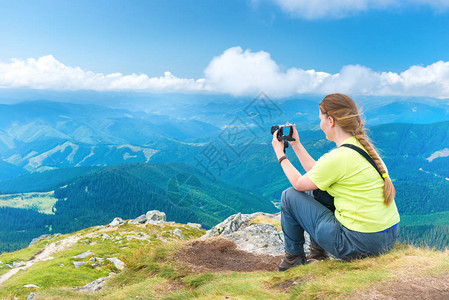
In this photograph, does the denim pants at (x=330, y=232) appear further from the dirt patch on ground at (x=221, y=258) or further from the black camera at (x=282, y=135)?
the dirt patch on ground at (x=221, y=258)

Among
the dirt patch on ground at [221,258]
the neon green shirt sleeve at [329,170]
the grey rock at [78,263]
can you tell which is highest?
the neon green shirt sleeve at [329,170]

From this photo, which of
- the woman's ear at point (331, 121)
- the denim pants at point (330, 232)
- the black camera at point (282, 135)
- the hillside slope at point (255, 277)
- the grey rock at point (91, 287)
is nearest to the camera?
the hillside slope at point (255, 277)

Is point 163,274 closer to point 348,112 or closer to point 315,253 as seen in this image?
point 315,253

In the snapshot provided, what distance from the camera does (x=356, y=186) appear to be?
532 cm

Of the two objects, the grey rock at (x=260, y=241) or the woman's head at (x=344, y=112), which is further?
the grey rock at (x=260, y=241)

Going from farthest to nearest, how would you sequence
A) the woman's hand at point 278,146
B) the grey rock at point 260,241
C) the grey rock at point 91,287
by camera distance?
the grey rock at point 260,241 → the grey rock at point 91,287 → the woman's hand at point 278,146

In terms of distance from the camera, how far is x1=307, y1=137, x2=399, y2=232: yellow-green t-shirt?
5.24 m

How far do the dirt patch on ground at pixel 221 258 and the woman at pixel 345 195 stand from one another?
353 cm

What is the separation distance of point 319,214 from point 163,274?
5.70 m

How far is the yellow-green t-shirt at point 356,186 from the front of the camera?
5242 mm

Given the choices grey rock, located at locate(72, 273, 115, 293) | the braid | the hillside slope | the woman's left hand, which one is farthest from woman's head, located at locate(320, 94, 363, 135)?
grey rock, located at locate(72, 273, 115, 293)

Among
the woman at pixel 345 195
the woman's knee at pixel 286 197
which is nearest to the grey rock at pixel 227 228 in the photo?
the woman's knee at pixel 286 197

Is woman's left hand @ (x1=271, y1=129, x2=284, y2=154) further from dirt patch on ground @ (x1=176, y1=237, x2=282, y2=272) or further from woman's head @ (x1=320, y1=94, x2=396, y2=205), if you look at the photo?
dirt patch on ground @ (x1=176, y1=237, x2=282, y2=272)

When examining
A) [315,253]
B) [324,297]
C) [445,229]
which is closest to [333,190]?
[324,297]
